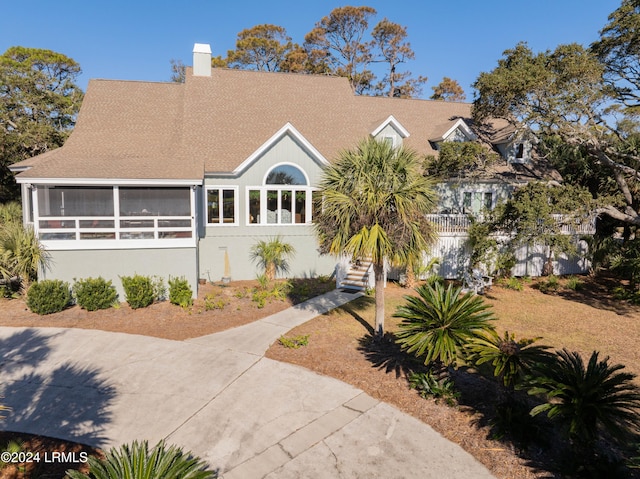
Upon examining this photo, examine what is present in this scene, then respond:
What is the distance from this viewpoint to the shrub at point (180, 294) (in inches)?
550

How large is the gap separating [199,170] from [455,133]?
14.4 m

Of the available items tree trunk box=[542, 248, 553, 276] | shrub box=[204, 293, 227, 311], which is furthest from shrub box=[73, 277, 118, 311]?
tree trunk box=[542, 248, 553, 276]

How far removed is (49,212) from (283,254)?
10962mm

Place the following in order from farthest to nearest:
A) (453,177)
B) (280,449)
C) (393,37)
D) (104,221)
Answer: (393,37) → (453,177) → (104,221) → (280,449)

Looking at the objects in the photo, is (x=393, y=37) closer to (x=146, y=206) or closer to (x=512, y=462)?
(x=146, y=206)

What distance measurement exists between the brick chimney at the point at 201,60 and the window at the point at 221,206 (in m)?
8.40

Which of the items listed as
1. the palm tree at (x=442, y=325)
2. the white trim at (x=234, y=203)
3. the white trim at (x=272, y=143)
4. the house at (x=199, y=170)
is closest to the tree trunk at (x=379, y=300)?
the palm tree at (x=442, y=325)

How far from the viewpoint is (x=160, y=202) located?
17750 millimetres

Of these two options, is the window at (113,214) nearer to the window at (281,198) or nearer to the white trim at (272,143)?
the white trim at (272,143)

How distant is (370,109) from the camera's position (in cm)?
2545

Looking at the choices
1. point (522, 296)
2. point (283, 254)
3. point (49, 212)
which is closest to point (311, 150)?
point (283, 254)

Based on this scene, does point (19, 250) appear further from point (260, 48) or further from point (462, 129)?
point (260, 48)

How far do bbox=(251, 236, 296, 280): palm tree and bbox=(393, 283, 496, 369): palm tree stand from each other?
1016cm

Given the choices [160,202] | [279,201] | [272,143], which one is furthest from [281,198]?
[160,202]
